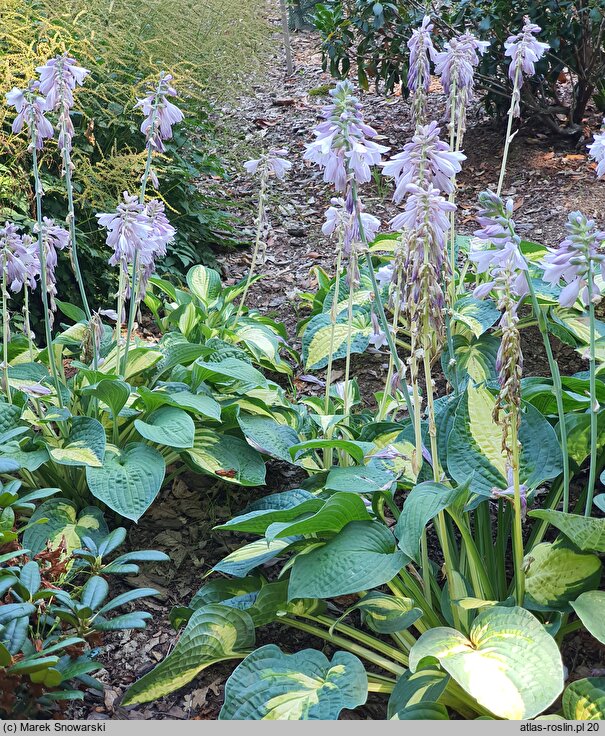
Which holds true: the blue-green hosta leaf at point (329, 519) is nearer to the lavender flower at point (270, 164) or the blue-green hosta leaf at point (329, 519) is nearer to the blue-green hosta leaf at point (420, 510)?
the blue-green hosta leaf at point (420, 510)

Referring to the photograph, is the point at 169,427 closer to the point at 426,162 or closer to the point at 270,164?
the point at 270,164

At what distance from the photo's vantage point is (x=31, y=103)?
257cm

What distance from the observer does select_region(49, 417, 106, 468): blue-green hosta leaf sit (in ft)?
8.14

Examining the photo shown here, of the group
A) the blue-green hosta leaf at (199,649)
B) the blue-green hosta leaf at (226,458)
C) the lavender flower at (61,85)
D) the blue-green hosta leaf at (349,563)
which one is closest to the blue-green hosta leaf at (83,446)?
the blue-green hosta leaf at (226,458)

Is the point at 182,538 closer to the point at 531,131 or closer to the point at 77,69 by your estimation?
the point at 77,69

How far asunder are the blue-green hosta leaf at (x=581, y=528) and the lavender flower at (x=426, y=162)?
2.68 feet

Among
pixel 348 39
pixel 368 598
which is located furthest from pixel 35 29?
pixel 368 598

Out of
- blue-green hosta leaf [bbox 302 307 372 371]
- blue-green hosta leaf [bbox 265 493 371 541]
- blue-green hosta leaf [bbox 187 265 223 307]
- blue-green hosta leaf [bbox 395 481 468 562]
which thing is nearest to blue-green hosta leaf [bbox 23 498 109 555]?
blue-green hosta leaf [bbox 265 493 371 541]

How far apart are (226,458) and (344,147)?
3.99 ft

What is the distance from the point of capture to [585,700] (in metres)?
1.78

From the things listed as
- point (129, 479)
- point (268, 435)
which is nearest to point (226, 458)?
point (268, 435)

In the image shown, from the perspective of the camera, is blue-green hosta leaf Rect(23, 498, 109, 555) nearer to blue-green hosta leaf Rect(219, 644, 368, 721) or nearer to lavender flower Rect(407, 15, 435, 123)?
blue-green hosta leaf Rect(219, 644, 368, 721)

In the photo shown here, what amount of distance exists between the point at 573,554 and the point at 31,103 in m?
2.13

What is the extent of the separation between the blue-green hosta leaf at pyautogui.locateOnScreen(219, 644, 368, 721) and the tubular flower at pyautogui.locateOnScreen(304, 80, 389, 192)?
47.2 inches
